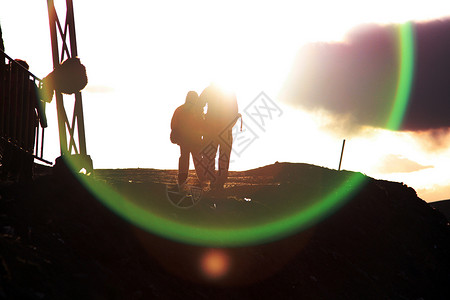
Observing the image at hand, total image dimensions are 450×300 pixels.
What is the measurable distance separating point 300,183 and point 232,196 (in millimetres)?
3559

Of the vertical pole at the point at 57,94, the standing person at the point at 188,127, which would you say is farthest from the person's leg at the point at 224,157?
the vertical pole at the point at 57,94

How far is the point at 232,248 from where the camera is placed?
11148mm

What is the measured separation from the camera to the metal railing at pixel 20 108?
10.9 m

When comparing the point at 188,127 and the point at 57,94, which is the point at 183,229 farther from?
the point at 57,94

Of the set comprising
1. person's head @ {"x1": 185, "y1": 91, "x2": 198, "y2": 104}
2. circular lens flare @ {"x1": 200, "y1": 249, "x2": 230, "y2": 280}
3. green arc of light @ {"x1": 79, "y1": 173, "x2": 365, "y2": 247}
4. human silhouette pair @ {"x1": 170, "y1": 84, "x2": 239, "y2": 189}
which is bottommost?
circular lens flare @ {"x1": 200, "y1": 249, "x2": 230, "y2": 280}

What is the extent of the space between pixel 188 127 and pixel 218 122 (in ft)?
2.24

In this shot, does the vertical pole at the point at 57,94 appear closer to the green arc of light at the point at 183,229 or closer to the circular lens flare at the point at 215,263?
the green arc of light at the point at 183,229

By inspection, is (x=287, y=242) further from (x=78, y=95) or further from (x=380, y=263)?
(x=78, y=95)

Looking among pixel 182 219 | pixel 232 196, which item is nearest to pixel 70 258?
pixel 182 219

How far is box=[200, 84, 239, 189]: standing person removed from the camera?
545 inches

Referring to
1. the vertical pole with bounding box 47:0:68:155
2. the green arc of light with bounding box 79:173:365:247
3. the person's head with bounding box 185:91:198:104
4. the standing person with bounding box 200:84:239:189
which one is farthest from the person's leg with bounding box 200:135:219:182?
the vertical pole with bounding box 47:0:68:155

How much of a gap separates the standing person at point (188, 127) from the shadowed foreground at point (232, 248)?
973mm

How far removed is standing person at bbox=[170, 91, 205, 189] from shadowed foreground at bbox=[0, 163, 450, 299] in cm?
97

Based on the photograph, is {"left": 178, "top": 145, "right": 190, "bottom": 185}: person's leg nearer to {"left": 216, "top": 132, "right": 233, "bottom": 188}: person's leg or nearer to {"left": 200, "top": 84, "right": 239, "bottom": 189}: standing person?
{"left": 200, "top": 84, "right": 239, "bottom": 189}: standing person
